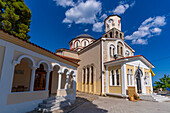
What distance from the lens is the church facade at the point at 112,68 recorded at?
500 inches

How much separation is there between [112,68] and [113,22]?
11139 mm

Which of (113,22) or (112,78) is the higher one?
(113,22)

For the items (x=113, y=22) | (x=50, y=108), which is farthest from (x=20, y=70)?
(x=113, y=22)

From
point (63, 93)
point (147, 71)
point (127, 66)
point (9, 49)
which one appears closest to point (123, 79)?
point (127, 66)

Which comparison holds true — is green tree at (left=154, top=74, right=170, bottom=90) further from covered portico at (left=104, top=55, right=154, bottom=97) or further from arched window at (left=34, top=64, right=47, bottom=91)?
arched window at (left=34, top=64, right=47, bottom=91)

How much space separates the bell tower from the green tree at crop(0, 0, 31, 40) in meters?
14.4

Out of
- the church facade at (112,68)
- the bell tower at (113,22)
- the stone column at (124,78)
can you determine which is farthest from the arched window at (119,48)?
the stone column at (124,78)

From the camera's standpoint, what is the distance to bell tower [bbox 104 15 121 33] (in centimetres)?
2073

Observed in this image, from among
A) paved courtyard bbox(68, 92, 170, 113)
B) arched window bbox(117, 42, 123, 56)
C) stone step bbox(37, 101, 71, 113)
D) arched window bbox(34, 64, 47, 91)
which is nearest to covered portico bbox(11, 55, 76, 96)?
arched window bbox(34, 64, 47, 91)

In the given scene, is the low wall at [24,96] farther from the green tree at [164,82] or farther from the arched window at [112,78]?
the green tree at [164,82]

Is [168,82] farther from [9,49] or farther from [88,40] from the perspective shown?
[9,49]

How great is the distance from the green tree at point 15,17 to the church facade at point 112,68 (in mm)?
7497

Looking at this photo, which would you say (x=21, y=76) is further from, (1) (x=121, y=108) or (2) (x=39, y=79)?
(1) (x=121, y=108)

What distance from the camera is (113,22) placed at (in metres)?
20.9
